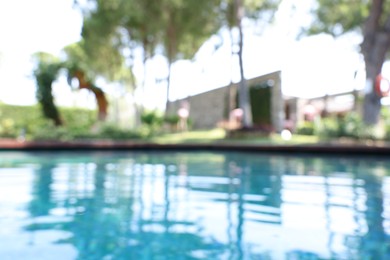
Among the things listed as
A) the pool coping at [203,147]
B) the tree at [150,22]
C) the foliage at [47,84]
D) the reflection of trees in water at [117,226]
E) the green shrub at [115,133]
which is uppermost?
the tree at [150,22]

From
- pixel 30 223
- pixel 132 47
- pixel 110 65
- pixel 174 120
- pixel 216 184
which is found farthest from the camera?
pixel 110 65

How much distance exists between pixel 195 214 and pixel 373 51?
11918mm

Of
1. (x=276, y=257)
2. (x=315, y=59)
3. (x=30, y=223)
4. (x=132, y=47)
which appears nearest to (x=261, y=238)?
(x=276, y=257)

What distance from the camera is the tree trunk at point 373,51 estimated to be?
1268 centimetres

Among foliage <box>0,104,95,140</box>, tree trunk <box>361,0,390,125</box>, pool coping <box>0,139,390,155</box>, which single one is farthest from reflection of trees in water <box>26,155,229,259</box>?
tree trunk <box>361,0,390,125</box>

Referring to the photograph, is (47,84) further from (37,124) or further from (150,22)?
(150,22)

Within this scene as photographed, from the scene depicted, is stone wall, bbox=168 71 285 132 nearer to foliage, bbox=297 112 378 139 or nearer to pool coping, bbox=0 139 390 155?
foliage, bbox=297 112 378 139

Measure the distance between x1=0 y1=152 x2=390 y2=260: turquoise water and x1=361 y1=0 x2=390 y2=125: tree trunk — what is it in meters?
6.34

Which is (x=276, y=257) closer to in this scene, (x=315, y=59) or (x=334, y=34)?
(x=334, y=34)

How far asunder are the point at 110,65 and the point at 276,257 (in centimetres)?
2591

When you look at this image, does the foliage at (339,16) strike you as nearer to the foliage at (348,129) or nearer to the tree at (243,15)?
the tree at (243,15)

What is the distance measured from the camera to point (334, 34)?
77.0 ft

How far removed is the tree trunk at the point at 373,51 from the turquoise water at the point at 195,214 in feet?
20.8

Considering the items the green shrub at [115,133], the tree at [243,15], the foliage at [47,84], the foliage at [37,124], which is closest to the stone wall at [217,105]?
the tree at [243,15]
